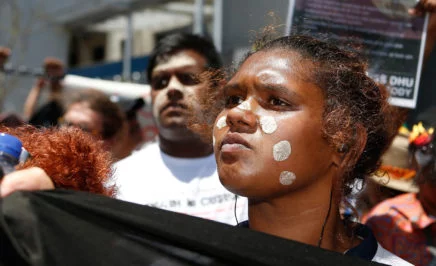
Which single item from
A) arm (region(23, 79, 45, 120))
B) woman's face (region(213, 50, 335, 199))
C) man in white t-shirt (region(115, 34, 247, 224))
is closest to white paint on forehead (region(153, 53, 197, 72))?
man in white t-shirt (region(115, 34, 247, 224))

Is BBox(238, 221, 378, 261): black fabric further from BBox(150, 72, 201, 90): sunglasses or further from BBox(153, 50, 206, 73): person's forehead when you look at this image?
BBox(153, 50, 206, 73): person's forehead

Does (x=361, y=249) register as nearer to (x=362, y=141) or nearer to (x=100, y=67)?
(x=362, y=141)

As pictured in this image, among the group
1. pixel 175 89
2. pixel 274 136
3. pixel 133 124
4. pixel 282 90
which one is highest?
pixel 282 90

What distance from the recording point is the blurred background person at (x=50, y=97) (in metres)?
4.69

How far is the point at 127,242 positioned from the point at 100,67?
12.0 m

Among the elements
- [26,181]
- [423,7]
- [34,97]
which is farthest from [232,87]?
[34,97]

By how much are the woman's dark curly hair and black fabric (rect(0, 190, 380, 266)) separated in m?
0.51

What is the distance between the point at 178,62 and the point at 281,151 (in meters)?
1.64

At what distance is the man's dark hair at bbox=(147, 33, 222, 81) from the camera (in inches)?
133

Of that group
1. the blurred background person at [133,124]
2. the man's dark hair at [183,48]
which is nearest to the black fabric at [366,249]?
the man's dark hair at [183,48]

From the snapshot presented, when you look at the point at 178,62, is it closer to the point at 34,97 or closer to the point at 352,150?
the point at 352,150

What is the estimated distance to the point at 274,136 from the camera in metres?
1.77

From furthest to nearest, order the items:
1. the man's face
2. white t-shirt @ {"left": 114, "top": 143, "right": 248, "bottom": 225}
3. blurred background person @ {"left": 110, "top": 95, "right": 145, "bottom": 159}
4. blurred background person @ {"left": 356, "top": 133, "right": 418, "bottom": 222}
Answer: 1. blurred background person @ {"left": 110, "top": 95, "right": 145, "bottom": 159}
2. the man's face
3. blurred background person @ {"left": 356, "top": 133, "right": 418, "bottom": 222}
4. white t-shirt @ {"left": 114, "top": 143, "right": 248, "bottom": 225}

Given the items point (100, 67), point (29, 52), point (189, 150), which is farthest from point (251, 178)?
point (29, 52)
